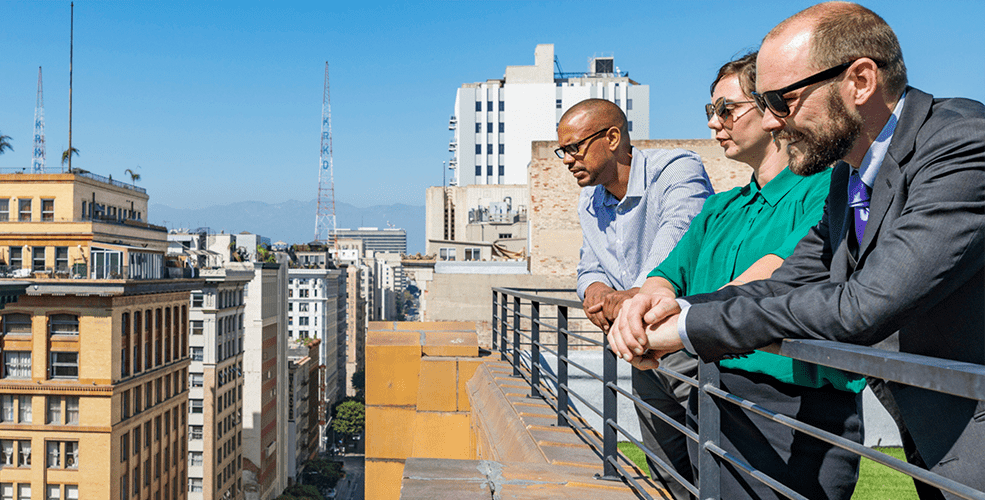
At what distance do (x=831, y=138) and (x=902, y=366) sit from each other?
585 mm

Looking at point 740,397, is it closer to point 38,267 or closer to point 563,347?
point 563,347

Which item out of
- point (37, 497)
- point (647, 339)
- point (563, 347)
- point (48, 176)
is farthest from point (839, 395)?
point (48, 176)

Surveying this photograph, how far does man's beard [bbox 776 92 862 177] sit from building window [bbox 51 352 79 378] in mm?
50783

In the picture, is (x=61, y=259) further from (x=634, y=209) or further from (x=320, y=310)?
(x=320, y=310)

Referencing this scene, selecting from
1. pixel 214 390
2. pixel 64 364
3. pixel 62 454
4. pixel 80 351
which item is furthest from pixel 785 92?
pixel 214 390

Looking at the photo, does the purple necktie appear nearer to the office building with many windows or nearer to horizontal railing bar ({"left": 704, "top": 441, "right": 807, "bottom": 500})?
horizontal railing bar ({"left": 704, "top": 441, "right": 807, "bottom": 500})

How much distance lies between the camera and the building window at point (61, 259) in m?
48.1

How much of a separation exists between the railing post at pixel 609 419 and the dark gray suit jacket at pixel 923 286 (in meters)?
1.68

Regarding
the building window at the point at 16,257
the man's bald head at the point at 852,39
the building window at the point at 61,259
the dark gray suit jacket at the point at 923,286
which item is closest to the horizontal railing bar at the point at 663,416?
the dark gray suit jacket at the point at 923,286

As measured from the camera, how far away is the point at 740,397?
6.60ft

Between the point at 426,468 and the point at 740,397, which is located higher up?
the point at 740,397

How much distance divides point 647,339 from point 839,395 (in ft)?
1.71

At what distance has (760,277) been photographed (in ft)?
6.63

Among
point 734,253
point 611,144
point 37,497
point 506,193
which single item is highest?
A: point 506,193
